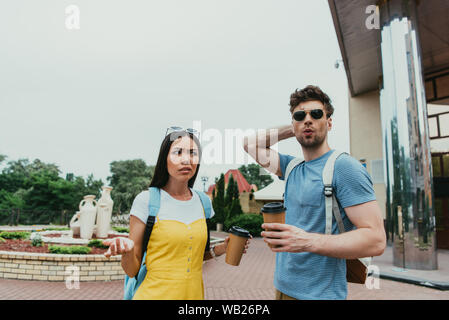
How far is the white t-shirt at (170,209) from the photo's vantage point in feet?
5.22

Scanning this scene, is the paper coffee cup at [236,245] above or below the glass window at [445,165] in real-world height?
below

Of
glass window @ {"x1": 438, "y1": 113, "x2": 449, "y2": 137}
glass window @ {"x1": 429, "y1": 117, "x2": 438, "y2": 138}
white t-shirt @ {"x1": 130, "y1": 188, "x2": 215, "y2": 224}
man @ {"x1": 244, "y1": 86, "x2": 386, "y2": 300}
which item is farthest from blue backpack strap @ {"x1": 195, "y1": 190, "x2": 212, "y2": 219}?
glass window @ {"x1": 429, "y1": 117, "x2": 438, "y2": 138}

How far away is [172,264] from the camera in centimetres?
158

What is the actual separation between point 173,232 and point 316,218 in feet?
2.52

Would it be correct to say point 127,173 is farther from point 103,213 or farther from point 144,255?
point 144,255

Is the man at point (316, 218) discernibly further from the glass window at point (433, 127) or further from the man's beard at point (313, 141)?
the glass window at point (433, 127)

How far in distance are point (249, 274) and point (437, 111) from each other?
1171 centimetres

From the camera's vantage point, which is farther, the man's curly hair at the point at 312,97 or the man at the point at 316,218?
the man's curly hair at the point at 312,97

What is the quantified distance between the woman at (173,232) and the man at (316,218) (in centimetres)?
48

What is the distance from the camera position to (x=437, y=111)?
12883mm

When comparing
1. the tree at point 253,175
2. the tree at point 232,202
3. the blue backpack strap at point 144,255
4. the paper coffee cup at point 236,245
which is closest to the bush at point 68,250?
the blue backpack strap at point 144,255

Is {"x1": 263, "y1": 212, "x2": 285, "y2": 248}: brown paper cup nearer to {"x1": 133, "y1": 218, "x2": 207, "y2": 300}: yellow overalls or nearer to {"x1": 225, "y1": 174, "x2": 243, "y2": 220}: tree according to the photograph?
{"x1": 133, "y1": 218, "x2": 207, "y2": 300}: yellow overalls

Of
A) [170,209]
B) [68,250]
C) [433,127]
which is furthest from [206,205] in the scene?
[433,127]
